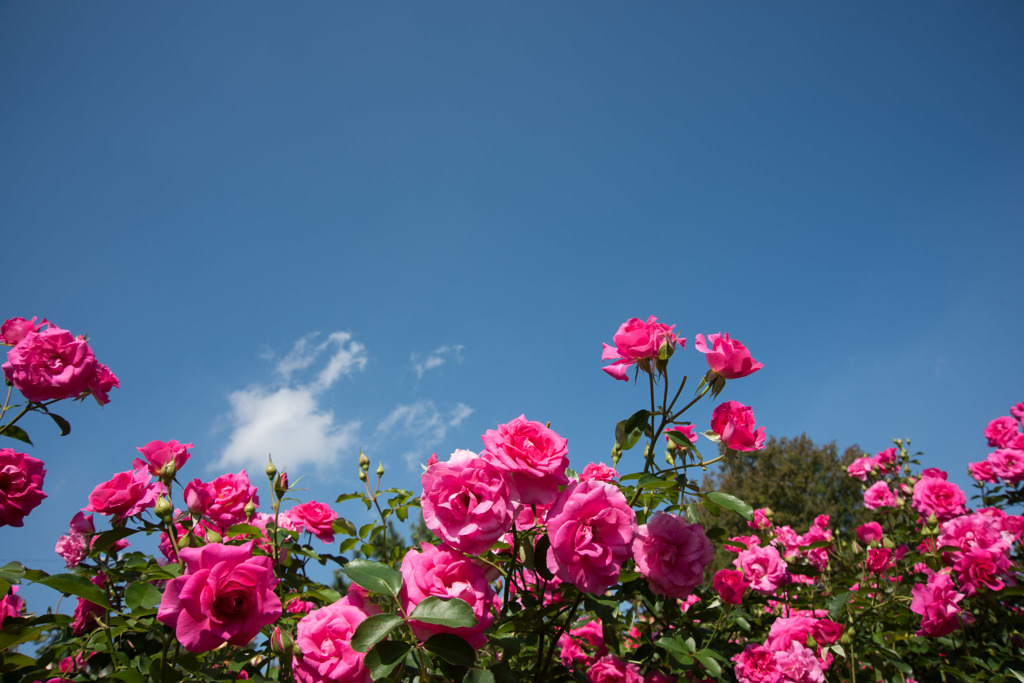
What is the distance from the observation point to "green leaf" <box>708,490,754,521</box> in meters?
1.47

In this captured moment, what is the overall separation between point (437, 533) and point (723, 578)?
1.65m

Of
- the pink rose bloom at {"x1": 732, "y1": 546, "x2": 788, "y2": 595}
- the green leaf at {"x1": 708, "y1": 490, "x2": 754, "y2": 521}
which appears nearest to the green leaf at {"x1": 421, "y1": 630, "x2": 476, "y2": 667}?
the green leaf at {"x1": 708, "y1": 490, "x2": 754, "y2": 521}

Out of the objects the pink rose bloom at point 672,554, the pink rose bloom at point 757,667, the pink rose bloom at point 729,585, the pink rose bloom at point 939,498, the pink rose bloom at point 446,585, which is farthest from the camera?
the pink rose bloom at point 939,498

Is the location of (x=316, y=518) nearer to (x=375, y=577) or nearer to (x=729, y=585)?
(x=375, y=577)

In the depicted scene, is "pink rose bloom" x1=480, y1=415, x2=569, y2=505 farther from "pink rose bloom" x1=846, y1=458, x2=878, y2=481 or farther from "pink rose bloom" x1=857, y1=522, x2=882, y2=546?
"pink rose bloom" x1=846, y1=458, x2=878, y2=481

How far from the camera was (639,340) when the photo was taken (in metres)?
1.64

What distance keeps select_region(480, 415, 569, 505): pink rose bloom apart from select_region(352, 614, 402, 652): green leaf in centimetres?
39

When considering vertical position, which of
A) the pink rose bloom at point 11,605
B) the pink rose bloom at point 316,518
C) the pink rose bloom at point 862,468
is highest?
the pink rose bloom at point 862,468

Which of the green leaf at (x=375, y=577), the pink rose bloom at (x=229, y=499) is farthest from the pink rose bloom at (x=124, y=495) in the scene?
the green leaf at (x=375, y=577)

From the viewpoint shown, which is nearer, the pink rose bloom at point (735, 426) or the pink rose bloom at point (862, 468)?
the pink rose bloom at point (735, 426)

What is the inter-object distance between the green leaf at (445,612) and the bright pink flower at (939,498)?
12.7ft

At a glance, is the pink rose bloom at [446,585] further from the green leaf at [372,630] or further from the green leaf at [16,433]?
the green leaf at [16,433]

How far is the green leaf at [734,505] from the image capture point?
1470mm

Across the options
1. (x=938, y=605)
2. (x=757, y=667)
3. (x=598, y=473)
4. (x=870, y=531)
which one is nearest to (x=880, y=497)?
(x=870, y=531)
